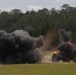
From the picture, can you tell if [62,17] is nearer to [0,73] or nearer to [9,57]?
[9,57]

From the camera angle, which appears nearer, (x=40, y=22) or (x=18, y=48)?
(x=18, y=48)

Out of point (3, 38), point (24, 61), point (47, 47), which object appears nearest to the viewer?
point (24, 61)

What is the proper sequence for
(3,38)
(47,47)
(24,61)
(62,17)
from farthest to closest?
(62,17) → (47,47) → (3,38) → (24,61)

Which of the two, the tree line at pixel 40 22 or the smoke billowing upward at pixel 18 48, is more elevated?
the tree line at pixel 40 22

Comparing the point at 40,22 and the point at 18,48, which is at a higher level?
the point at 40,22

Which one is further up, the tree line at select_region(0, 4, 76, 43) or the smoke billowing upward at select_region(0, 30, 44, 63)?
the tree line at select_region(0, 4, 76, 43)

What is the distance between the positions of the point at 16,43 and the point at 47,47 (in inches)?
734

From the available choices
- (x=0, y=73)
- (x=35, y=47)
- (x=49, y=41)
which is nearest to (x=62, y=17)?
(x=49, y=41)

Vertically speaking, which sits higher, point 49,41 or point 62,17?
point 62,17

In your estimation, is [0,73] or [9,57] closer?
[0,73]

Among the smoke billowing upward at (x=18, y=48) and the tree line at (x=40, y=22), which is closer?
the smoke billowing upward at (x=18, y=48)

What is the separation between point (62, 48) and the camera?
168 feet

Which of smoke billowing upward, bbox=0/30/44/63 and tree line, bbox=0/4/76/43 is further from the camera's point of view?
tree line, bbox=0/4/76/43

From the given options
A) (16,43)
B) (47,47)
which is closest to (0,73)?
(16,43)
